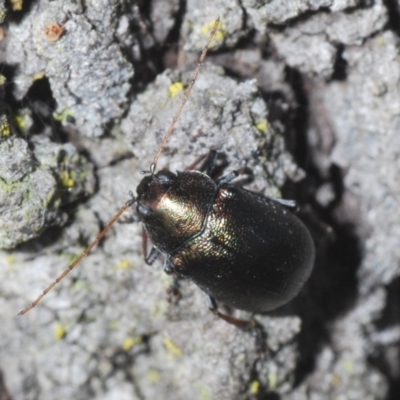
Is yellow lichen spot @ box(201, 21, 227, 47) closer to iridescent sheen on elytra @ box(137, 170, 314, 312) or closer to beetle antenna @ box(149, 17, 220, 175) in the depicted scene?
beetle antenna @ box(149, 17, 220, 175)

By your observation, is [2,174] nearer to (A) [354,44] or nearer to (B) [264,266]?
(B) [264,266]

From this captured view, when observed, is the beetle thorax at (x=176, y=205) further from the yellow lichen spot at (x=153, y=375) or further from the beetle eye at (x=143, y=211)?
the yellow lichen spot at (x=153, y=375)

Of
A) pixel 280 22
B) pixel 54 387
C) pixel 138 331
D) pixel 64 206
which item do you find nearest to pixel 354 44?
pixel 280 22

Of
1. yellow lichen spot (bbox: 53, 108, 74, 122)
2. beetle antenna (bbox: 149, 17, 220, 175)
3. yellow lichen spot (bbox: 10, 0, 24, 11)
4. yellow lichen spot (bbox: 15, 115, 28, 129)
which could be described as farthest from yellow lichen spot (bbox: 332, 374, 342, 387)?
yellow lichen spot (bbox: 10, 0, 24, 11)

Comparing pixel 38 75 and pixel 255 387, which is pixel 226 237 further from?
pixel 38 75

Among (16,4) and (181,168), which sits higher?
(16,4)

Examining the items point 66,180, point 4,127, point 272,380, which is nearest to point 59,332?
point 66,180

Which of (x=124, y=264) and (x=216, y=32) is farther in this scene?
(x=124, y=264)
